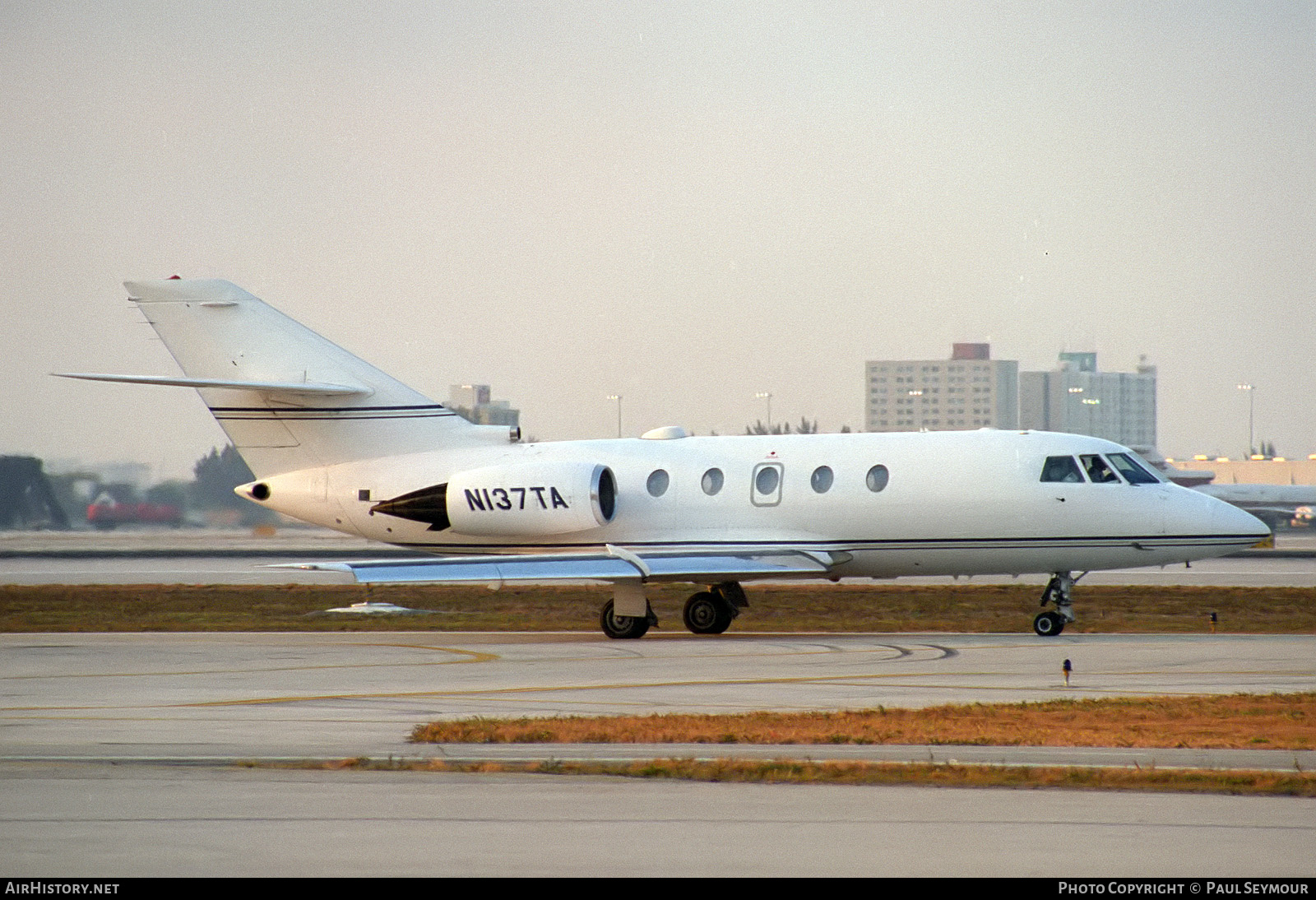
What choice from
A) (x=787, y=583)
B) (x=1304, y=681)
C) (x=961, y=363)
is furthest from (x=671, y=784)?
(x=961, y=363)

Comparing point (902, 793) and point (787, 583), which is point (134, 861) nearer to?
point (902, 793)

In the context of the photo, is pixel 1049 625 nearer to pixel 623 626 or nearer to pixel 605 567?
pixel 623 626

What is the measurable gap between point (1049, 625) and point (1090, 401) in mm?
120221

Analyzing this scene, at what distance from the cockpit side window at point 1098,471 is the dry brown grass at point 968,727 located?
1165 centimetres

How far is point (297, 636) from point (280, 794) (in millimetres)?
18014

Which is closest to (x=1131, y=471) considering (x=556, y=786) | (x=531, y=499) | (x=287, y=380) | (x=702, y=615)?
(x=702, y=615)

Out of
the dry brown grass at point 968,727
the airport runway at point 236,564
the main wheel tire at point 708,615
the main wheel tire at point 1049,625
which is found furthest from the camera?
Answer: the airport runway at point 236,564

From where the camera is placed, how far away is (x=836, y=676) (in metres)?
19.4

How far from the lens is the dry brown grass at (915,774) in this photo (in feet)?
35.4

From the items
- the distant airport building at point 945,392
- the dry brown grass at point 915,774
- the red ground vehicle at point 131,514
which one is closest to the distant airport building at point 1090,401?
the distant airport building at point 945,392

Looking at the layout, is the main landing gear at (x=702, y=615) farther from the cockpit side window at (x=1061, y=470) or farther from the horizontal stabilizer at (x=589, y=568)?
the cockpit side window at (x=1061, y=470)

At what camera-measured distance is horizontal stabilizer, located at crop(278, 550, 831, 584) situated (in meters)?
25.0
